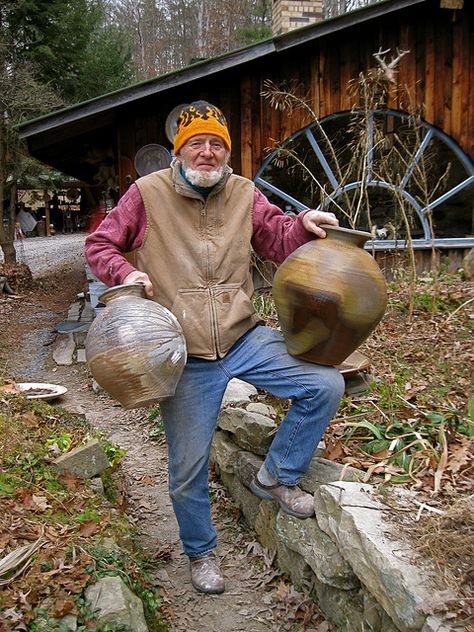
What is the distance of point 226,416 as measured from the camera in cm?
373

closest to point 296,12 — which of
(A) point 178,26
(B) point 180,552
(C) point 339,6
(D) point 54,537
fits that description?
(B) point 180,552

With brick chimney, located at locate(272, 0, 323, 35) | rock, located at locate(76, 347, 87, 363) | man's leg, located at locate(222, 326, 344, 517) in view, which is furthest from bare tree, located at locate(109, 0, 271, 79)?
man's leg, located at locate(222, 326, 344, 517)

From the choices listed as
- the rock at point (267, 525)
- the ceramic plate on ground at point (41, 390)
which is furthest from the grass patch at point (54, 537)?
the ceramic plate on ground at point (41, 390)

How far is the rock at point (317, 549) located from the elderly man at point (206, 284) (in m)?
0.09

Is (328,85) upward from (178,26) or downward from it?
downward

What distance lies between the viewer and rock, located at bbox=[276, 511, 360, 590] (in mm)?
2412

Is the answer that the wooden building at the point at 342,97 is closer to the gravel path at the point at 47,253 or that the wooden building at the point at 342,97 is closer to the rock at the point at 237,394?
the rock at the point at 237,394

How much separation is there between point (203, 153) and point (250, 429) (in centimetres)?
162

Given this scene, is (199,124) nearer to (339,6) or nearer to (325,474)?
(325,474)

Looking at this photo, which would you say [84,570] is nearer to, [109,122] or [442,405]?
[442,405]

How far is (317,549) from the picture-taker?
2.57m

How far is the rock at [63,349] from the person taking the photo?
704 centimetres

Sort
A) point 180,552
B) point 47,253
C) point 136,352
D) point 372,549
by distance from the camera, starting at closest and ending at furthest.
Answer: point 372,549 < point 136,352 < point 180,552 < point 47,253

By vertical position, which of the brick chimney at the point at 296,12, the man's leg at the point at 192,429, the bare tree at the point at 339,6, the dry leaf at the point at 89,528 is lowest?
the dry leaf at the point at 89,528
